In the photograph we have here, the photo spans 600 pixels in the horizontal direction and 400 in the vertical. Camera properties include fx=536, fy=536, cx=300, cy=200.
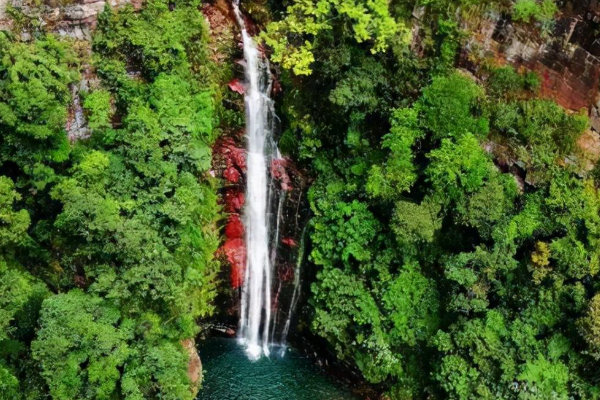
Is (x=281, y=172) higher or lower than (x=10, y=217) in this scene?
higher

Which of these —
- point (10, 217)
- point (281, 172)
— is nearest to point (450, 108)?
point (281, 172)

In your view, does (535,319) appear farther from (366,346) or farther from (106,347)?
(106,347)

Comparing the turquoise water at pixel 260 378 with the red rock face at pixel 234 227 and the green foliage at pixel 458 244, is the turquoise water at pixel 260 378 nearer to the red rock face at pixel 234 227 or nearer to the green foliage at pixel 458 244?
the green foliage at pixel 458 244

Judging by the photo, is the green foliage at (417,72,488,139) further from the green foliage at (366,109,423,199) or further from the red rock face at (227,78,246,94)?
the red rock face at (227,78,246,94)

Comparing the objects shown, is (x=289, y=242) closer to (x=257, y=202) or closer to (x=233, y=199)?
(x=257, y=202)

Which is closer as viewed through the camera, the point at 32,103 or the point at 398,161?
the point at 32,103

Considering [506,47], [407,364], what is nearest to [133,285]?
[407,364]

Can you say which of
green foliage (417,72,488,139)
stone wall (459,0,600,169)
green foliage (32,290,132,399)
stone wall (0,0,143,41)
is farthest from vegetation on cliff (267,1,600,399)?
green foliage (32,290,132,399)

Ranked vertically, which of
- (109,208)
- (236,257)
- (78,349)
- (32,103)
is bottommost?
(236,257)
